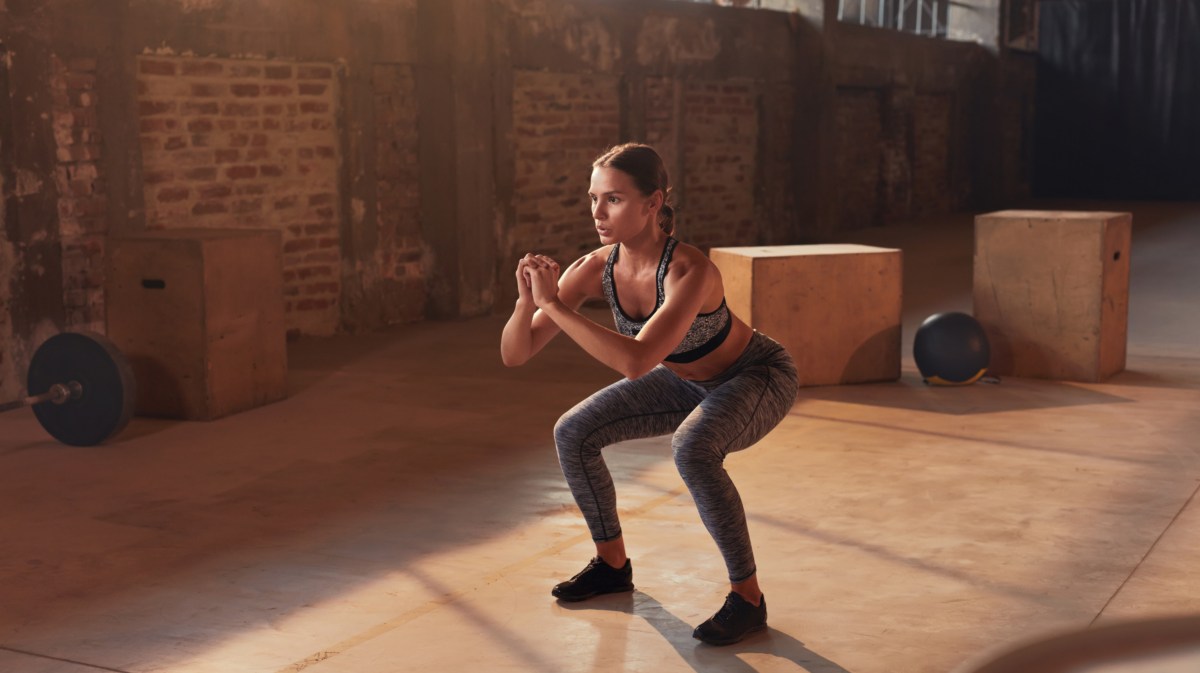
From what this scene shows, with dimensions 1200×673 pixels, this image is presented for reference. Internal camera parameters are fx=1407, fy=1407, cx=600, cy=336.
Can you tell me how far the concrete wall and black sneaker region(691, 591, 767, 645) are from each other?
4.68 metres

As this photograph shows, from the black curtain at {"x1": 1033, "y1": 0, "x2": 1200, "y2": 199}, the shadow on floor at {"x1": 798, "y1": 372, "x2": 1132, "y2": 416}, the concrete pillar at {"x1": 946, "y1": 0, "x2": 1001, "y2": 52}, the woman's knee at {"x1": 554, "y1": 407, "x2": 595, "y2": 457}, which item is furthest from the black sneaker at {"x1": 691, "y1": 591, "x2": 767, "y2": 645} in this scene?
the black curtain at {"x1": 1033, "y1": 0, "x2": 1200, "y2": 199}

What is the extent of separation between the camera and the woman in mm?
3561

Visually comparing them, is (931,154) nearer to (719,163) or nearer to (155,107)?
(719,163)

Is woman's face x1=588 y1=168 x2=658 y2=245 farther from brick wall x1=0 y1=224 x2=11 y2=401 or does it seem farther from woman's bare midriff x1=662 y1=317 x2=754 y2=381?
brick wall x1=0 y1=224 x2=11 y2=401

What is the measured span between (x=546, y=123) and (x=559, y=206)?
682 millimetres

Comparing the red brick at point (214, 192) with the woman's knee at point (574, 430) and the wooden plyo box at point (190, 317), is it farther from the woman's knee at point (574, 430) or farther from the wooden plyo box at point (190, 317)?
the woman's knee at point (574, 430)

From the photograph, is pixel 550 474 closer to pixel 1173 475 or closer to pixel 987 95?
pixel 1173 475

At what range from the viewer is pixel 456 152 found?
9766 millimetres

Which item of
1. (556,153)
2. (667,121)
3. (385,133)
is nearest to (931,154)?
(667,121)

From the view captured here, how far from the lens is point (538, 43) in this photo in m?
10.8

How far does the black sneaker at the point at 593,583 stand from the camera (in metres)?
4.01

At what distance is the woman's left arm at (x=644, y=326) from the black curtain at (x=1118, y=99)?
64.8 feet

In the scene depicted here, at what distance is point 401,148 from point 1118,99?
15358mm

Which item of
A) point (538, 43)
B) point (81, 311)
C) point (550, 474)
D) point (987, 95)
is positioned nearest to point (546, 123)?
point (538, 43)
